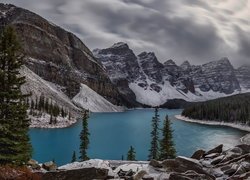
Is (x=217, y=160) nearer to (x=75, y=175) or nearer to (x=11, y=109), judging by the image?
(x=75, y=175)

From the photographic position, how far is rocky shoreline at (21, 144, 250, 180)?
64.4 feet

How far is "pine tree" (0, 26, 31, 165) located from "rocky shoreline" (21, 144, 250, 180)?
3249 mm

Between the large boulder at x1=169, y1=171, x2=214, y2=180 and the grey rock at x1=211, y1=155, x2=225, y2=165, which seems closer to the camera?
the large boulder at x1=169, y1=171, x2=214, y2=180

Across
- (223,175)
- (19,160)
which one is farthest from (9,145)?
(223,175)

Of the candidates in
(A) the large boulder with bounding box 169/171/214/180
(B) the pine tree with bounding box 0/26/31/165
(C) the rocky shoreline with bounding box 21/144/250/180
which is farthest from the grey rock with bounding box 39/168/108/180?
(B) the pine tree with bounding box 0/26/31/165

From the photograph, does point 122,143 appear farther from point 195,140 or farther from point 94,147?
point 195,140

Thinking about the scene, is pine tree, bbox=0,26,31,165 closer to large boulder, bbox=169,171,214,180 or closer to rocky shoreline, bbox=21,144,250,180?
rocky shoreline, bbox=21,144,250,180

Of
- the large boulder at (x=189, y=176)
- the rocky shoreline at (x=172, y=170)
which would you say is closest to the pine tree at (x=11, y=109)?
the rocky shoreline at (x=172, y=170)

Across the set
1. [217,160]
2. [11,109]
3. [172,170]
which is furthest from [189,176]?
[11,109]

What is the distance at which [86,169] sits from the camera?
19.8 meters

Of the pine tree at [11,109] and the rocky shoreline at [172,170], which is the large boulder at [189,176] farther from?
the pine tree at [11,109]

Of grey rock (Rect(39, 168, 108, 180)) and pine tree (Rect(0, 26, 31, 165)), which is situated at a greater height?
pine tree (Rect(0, 26, 31, 165))

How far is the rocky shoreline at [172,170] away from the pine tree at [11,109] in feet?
10.7

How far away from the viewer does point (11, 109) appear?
2958 centimetres
